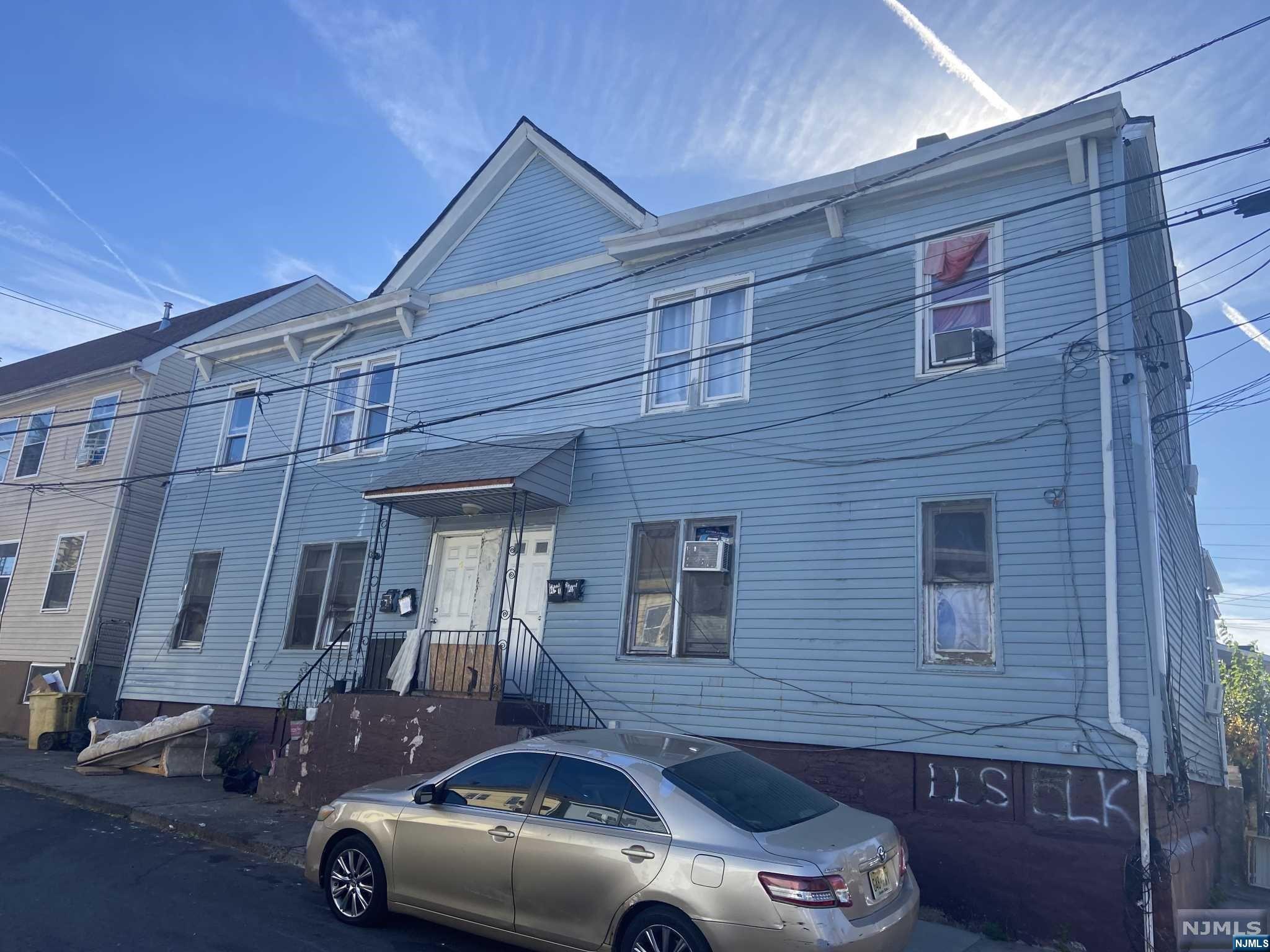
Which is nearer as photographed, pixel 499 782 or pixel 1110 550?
pixel 499 782

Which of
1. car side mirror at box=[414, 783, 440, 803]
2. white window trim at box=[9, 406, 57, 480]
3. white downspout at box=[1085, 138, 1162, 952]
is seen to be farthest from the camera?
white window trim at box=[9, 406, 57, 480]

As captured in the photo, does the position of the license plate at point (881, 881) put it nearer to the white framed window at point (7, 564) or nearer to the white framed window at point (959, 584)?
the white framed window at point (959, 584)

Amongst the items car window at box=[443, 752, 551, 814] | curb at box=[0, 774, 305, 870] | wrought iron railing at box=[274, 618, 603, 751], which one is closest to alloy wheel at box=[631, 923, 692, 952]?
car window at box=[443, 752, 551, 814]

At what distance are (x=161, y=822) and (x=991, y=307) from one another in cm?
1060

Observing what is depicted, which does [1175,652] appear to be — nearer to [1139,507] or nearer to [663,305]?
[1139,507]

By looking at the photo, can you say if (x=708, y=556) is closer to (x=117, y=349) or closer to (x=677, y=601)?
(x=677, y=601)

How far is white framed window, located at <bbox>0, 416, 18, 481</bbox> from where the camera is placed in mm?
20797

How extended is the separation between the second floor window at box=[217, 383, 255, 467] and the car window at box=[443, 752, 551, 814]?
1127 cm

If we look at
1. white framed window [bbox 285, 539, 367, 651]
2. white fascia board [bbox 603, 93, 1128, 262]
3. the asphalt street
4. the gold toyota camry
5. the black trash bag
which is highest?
white fascia board [bbox 603, 93, 1128, 262]

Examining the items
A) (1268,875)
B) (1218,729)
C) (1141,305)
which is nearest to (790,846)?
(1141,305)

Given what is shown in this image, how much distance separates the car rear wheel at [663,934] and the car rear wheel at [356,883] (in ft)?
7.29

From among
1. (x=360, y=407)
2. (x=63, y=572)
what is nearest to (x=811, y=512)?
(x=360, y=407)

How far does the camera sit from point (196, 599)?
15.6 metres

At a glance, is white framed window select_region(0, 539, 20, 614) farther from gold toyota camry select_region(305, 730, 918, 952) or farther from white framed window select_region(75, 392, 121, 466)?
gold toyota camry select_region(305, 730, 918, 952)
